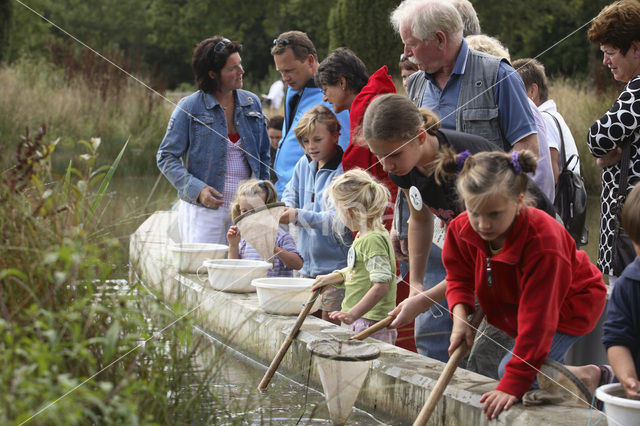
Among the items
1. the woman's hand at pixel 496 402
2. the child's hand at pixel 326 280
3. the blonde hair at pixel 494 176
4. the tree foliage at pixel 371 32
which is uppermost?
the tree foliage at pixel 371 32

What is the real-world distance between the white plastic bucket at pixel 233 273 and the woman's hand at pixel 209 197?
41 centimetres

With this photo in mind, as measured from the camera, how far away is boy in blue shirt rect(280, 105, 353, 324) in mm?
4234

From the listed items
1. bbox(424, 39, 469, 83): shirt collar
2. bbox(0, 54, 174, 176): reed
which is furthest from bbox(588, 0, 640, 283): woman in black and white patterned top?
bbox(0, 54, 174, 176): reed

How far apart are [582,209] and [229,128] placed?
234 centimetres

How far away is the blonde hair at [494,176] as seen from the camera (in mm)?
2615

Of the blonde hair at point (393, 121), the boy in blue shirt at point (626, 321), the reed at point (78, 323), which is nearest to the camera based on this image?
the reed at point (78, 323)

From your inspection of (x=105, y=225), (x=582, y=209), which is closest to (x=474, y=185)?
(x=105, y=225)

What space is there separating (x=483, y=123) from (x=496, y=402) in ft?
A: 4.31

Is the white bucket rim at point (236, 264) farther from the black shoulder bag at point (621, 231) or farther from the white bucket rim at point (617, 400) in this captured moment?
the white bucket rim at point (617, 400)

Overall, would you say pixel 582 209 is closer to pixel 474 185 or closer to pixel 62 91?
pixel 474 185

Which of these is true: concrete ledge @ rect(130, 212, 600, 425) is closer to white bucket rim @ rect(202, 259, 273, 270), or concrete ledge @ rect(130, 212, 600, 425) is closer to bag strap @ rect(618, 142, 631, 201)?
white bucket rim @ rect(202, 259, 273, 270)

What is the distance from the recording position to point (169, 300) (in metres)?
2.77

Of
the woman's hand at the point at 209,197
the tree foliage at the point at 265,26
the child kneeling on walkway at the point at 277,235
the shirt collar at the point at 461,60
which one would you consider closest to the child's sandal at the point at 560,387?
the shirt collar at the point at 461,60

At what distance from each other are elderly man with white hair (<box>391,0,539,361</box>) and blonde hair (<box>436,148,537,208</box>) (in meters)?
0.70
